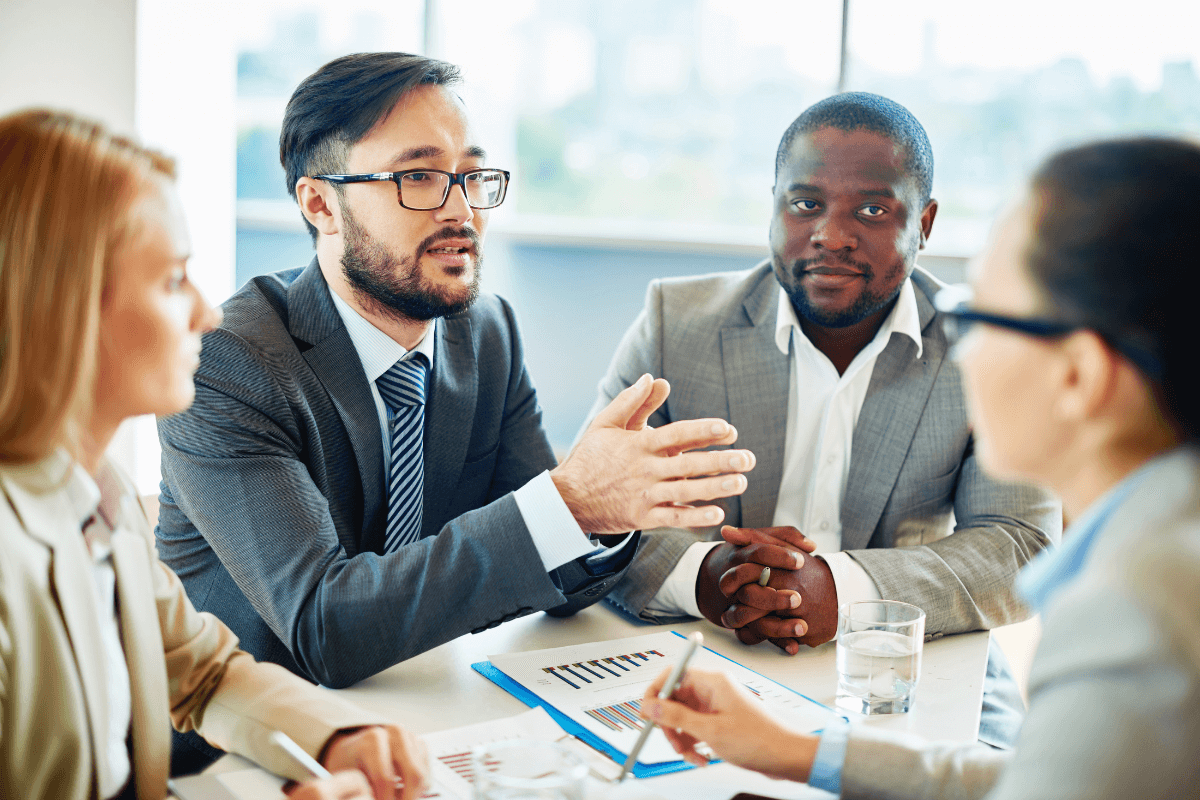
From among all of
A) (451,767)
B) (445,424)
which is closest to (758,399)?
(445,424)

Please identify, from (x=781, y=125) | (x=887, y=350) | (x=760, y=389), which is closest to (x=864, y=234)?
(x=887, y=350)

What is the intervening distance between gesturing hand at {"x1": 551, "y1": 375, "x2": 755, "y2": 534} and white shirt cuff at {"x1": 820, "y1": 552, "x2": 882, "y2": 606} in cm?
27

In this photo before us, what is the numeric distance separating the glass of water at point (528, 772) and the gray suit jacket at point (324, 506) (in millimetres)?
444

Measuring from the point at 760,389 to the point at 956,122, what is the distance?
255cm

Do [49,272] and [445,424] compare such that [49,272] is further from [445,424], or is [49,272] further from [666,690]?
[445,424]

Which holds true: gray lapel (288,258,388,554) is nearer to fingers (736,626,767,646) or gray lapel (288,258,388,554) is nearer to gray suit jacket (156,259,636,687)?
gray suit jacket (156,259,636,687)

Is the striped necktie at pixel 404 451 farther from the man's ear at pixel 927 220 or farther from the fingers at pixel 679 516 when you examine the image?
the man's ear at pixel 927 220

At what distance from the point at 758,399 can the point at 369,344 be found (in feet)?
2.43

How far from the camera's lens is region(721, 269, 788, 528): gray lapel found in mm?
1886

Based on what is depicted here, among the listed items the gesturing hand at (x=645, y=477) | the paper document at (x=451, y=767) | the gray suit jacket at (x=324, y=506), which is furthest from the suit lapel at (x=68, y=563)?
the gesturing hand at (x=645, y=477)

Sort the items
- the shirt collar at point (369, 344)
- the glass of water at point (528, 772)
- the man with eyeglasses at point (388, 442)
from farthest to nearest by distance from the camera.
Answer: the shirt collar at point (369, 344)
the man with eyeglasses at point (388, 442)
the glass of water at point (528, 772)

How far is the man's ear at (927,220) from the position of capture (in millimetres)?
1957

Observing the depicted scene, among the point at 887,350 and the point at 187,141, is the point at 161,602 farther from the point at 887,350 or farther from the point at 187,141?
the point at 187,141

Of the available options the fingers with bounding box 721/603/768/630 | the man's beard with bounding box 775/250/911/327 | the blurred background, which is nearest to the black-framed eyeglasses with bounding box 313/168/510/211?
the man's beard with bounding box 775/250/911/327
